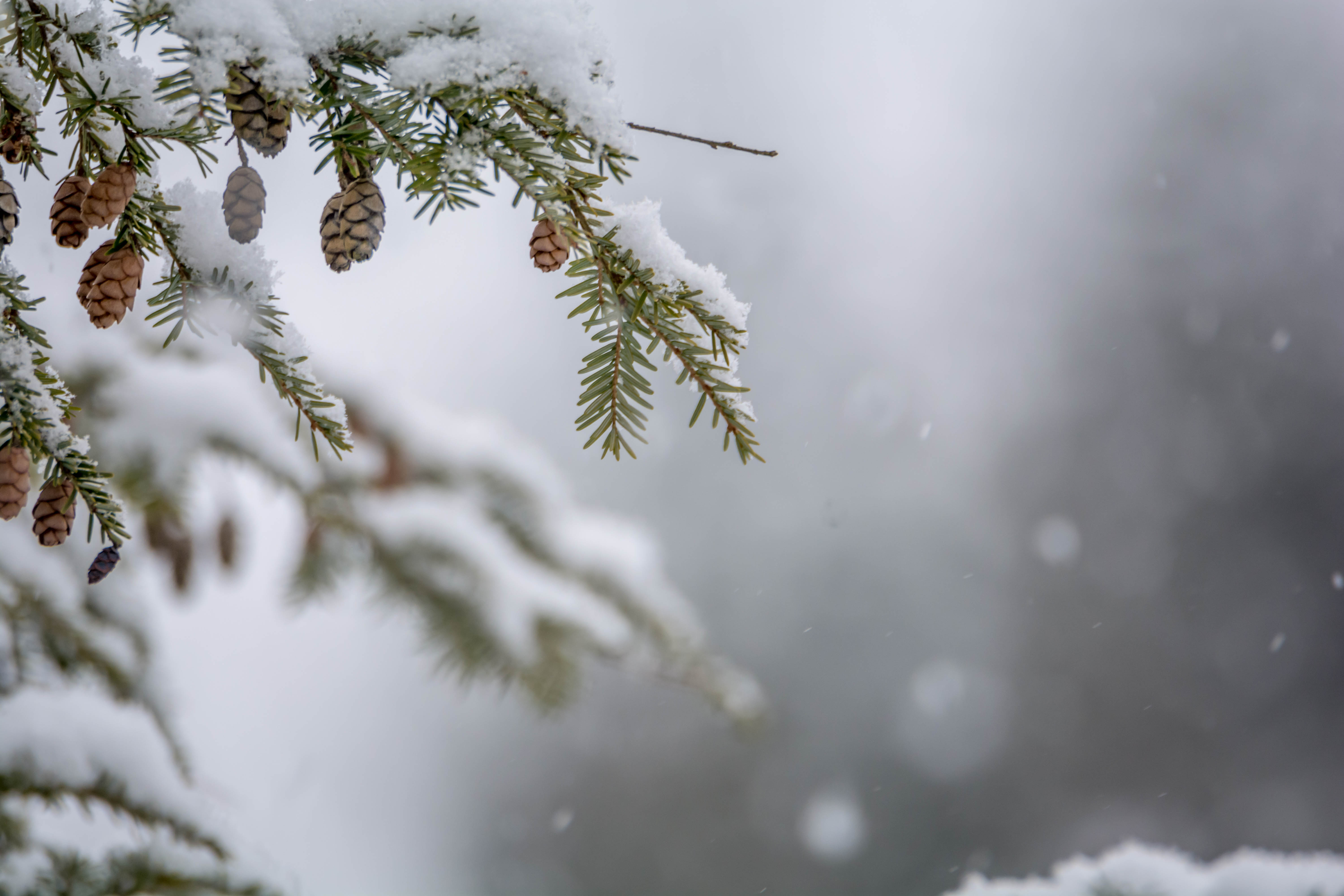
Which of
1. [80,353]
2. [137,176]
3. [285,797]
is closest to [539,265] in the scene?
[137,176]

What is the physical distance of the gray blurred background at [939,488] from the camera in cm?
655

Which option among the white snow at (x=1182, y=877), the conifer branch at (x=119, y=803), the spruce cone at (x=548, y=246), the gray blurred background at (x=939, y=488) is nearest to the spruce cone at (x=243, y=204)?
the spruce cone at (x=548, y=246)

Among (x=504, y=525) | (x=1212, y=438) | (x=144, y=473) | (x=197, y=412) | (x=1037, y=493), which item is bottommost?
(x=144, y=473)

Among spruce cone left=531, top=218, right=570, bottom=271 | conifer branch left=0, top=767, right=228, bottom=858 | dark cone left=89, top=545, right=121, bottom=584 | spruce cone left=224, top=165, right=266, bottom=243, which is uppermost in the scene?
spruce cone left=531, top=218, right=570, bottom=271

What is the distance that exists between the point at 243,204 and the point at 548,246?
0.14 meters

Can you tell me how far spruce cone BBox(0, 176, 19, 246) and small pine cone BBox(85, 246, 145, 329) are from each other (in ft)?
0.12

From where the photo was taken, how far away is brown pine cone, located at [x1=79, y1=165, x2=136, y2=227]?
32 centimetres

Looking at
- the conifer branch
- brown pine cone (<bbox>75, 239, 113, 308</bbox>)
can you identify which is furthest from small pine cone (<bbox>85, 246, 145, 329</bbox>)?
the conifer branch

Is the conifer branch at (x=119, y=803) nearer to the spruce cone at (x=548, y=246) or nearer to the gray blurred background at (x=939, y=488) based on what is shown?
the spruce cone at (x=548, y=246)

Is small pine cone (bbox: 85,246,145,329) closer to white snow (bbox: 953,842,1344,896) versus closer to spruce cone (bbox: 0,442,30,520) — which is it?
spruce cone (bbox: 0,442,30,520)

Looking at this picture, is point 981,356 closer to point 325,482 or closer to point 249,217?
point 325,482

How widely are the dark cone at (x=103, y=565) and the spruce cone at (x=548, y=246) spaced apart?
293 millimetres

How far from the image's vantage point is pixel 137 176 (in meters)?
0.38

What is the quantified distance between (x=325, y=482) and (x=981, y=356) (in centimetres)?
782
